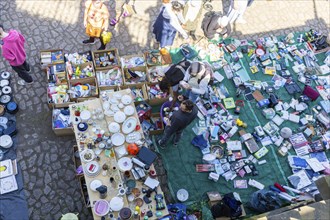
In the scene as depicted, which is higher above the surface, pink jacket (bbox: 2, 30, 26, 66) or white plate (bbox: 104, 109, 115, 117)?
pink jacket (bbox: 2, 30, 26, 66)

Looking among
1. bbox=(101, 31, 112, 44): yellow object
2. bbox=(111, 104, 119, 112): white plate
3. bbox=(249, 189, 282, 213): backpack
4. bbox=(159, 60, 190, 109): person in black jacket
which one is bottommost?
bbox=(249, 189, 282, 213): backpack

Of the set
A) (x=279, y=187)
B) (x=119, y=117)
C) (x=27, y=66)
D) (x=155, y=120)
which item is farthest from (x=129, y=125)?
(x=279, y=187)

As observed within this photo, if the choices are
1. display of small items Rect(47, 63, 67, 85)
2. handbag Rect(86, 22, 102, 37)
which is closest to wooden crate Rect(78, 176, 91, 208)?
display of small items Rect(47, 63, 67, 85)

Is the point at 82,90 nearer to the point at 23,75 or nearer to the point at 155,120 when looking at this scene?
the point at 23,75

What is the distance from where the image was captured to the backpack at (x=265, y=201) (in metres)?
7.63

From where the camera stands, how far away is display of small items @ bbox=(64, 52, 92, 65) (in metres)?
9.50

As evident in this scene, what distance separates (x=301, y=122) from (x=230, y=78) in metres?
2.62

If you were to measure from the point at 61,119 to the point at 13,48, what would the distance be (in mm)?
2222

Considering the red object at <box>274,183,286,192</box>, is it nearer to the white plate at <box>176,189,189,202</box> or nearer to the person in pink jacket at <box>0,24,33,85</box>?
the white plate at <box>176,189,189,202</box>

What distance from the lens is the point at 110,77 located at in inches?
375

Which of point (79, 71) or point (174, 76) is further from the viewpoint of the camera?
point (79, 71)

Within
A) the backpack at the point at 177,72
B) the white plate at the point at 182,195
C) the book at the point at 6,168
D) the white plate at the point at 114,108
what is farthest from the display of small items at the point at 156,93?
the book at the point at 6,168

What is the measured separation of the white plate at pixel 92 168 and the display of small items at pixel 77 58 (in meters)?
3.68

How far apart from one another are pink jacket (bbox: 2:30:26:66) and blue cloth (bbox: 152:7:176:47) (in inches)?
156
